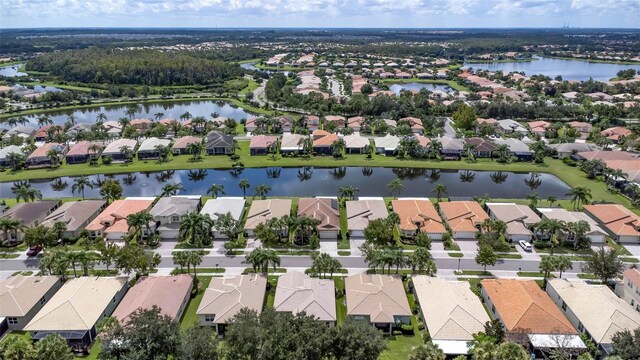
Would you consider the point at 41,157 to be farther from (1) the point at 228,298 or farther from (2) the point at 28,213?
(1) the point at 228,298

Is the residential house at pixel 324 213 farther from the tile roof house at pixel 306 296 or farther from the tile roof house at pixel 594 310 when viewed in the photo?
the tile roof house at pixel 594 310

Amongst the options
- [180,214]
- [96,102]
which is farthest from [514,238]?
[96,102]

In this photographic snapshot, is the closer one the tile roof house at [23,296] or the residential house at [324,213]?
the tile roof house at [23,296]

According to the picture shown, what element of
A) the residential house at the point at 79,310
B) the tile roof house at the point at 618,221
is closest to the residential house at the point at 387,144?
the tile roof house at the point at 618,221

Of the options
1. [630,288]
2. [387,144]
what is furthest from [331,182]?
[630,288]

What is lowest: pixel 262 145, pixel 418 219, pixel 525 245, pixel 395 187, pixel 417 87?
pixel 525 245

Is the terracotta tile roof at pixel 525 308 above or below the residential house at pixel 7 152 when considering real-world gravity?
below
